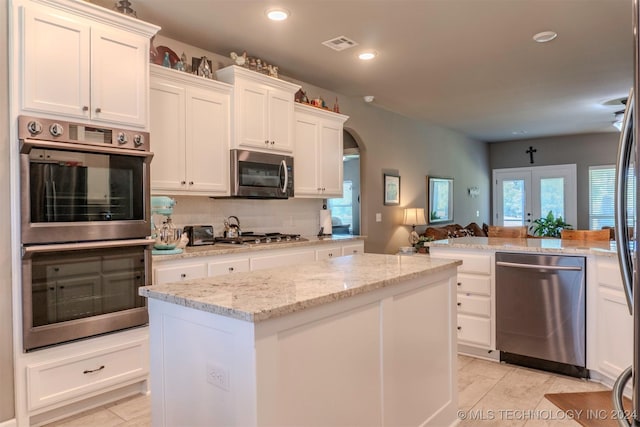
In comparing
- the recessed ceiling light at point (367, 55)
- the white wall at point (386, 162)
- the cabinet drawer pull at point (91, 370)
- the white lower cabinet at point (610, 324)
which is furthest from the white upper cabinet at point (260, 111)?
the white lower cabinet at point (610, 324)

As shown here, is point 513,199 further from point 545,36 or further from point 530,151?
point 545,36

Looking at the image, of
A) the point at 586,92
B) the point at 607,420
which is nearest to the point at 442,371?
the point at 607,420

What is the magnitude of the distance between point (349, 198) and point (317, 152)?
181 cm

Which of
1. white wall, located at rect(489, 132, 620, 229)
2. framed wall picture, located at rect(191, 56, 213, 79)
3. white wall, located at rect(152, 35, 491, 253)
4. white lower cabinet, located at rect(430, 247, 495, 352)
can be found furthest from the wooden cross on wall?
framed wall picture, located at rect(191, 56, 213, 79)

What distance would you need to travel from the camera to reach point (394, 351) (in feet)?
6.19

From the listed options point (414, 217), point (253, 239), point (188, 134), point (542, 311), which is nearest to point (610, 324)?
point (542, 311)

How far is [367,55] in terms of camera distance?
13.0ft

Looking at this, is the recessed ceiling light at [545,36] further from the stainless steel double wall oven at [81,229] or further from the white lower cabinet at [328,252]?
the stainless steel double wall oven at [81,229]

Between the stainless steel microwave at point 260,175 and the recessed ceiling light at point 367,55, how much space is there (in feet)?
3.79

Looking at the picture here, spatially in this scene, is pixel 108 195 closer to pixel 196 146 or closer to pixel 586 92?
pixel 196 146

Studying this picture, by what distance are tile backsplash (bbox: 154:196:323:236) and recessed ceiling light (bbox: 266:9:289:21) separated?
1614mm

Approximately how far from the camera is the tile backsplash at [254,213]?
3.71 m

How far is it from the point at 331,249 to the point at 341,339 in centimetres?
271

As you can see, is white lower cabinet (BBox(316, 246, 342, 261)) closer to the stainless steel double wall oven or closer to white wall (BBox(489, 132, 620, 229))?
the stainless steel double wall oven
